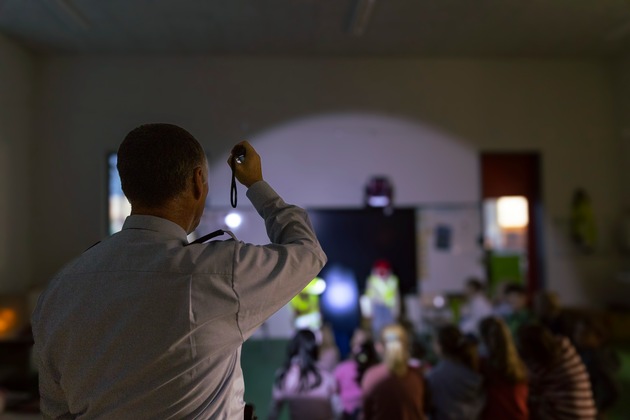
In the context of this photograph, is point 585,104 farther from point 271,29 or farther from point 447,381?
point 447,381

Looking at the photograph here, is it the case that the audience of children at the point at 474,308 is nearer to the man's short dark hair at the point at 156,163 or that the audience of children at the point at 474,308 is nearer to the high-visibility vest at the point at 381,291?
the high-visibility vest at the point at 381,291

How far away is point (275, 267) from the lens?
35.4 inches

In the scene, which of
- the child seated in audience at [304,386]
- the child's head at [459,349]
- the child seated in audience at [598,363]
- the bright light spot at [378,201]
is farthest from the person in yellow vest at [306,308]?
the bright light spot at [378,201]

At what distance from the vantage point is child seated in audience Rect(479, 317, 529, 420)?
2.56 meters

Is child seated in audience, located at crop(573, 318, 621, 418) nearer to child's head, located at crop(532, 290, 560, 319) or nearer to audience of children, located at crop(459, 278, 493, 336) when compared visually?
child's head, located at crop(532, 290, 560, 319)

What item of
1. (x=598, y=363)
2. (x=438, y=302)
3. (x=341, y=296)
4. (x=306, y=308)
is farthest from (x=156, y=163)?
(x=438, y=302)

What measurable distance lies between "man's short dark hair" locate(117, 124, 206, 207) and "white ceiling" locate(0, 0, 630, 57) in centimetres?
415

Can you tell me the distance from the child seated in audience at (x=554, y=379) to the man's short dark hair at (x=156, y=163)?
7.41ft

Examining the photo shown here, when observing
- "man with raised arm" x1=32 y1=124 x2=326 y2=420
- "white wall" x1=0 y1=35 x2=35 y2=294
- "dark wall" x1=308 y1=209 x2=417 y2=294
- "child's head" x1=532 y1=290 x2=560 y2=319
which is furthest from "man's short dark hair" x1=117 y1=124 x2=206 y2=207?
"white wall" x1=0 y1=35 x2=35 y2=294

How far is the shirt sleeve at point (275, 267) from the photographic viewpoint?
2.91ft

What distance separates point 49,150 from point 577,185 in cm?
647

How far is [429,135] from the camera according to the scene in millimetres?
6523

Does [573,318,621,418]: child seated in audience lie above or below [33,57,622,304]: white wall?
below

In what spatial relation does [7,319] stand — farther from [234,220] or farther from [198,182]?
[198,182]
